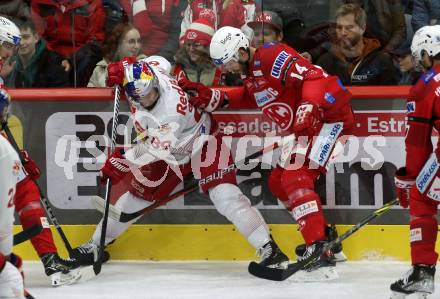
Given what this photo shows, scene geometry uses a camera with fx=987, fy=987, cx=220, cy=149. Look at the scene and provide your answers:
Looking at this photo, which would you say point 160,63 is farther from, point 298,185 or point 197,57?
point 298,185

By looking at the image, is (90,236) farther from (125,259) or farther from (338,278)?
(338,278)

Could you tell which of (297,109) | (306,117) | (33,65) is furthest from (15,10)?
(306,117)

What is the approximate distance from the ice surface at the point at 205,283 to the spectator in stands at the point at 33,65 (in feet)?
3.60

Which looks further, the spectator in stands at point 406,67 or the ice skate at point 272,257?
the spectator in stands at point 406,67

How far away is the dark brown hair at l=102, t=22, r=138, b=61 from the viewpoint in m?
5.98

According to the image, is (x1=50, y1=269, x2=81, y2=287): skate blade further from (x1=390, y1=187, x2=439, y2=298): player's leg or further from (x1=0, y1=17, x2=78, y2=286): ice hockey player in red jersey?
(x1=390, y1=187, x2=439, y2=298): player's leg

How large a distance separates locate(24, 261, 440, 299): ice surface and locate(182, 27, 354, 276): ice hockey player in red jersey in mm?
200

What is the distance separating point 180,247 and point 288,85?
3.93 ft

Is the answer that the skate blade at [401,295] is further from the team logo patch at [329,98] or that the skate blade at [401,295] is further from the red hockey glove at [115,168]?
the red hockey glove at [115,168]

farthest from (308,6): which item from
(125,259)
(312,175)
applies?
(125,259)

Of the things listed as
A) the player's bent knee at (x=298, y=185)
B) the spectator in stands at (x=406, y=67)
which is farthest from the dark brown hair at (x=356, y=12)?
the player's bent knee at (x=298, y=185)

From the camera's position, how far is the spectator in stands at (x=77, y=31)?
5977mm

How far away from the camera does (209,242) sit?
582 cm

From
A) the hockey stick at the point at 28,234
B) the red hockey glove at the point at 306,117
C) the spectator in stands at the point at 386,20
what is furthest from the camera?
the spectator in stands at the point at 386,20
